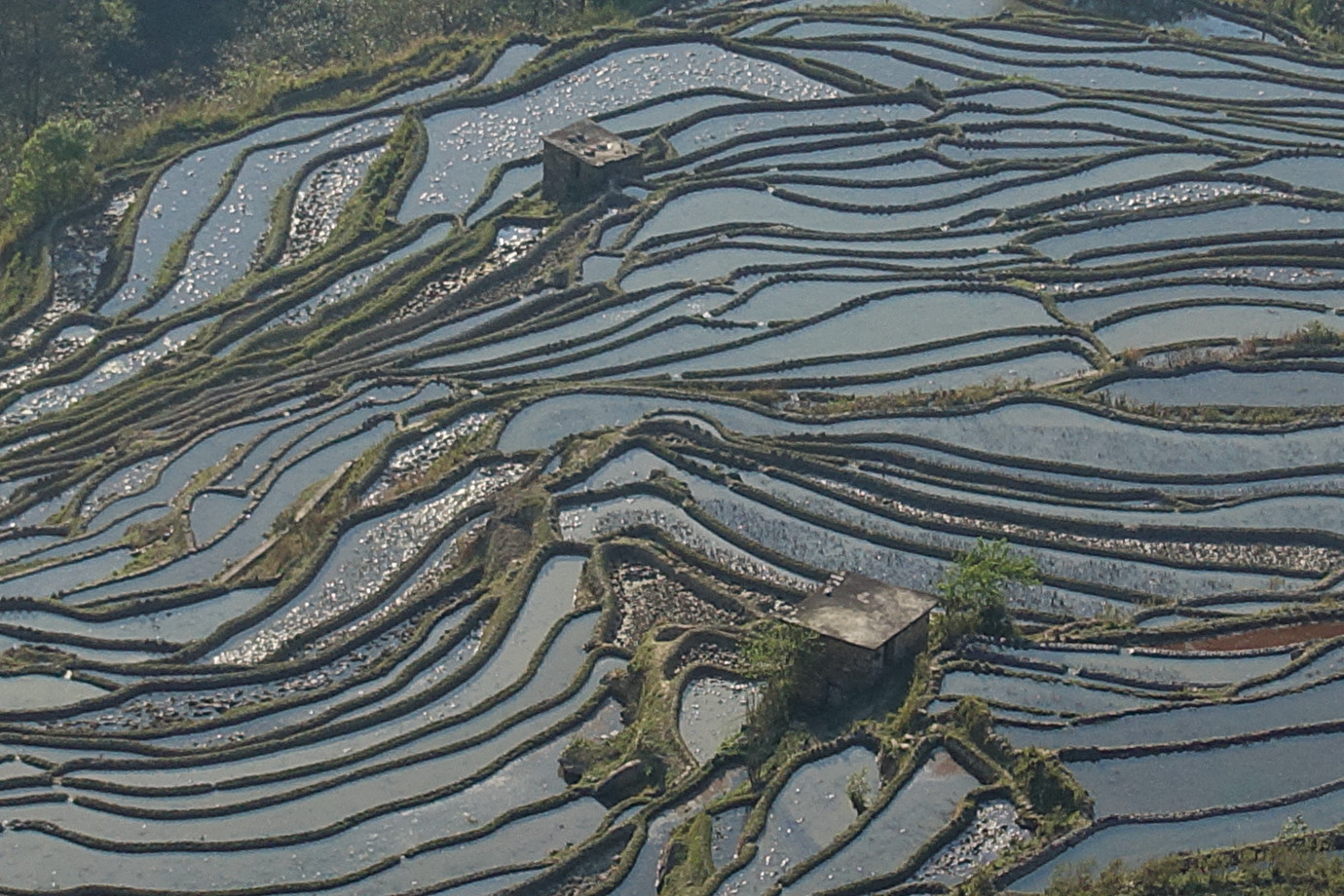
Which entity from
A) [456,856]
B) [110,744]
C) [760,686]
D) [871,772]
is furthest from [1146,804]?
[110,744]

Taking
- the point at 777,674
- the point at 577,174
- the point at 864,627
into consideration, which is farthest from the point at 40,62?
the point at 864,627

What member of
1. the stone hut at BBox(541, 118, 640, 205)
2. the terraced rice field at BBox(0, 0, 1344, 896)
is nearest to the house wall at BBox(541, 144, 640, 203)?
the stone hut at BBox(541, 118, 640, 205)

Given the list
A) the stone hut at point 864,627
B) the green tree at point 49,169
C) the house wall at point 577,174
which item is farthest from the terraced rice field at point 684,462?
the green tree at point 49,169

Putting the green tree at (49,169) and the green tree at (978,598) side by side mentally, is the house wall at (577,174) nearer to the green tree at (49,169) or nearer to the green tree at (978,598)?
the green tree at (49,169)

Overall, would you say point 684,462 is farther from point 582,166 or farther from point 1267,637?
A: point 582,166

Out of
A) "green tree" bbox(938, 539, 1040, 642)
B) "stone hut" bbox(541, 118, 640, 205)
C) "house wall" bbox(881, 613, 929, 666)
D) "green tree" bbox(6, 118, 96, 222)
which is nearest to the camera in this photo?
"house wall" bbox(881, 613, 929, 666)

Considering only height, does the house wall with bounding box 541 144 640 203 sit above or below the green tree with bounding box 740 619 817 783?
above

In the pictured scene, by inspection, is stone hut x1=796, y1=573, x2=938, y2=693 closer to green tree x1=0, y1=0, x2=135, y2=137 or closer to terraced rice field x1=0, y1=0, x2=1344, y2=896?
terraced rice field x1=0, y1=0, x2=1344, y2=896
